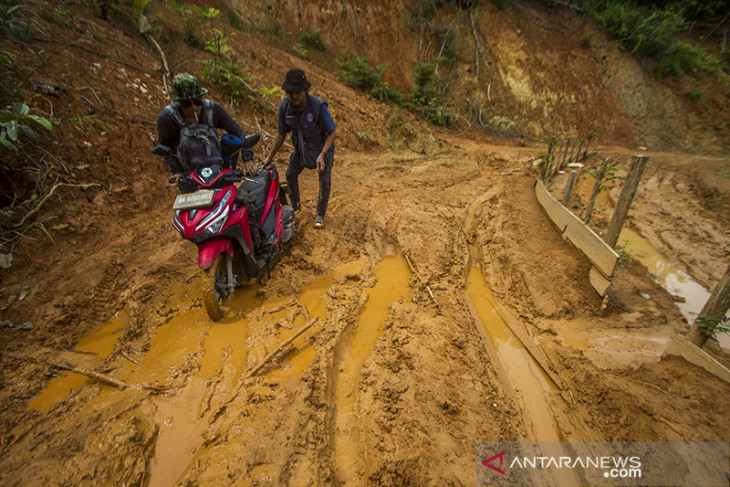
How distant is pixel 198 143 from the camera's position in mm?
2988

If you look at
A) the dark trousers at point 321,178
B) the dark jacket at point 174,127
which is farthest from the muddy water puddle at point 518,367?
the dark jacket at point 174,127

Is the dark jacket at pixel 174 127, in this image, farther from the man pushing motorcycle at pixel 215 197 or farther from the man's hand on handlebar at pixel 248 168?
the man's hand on handlebar at pixel 248 168

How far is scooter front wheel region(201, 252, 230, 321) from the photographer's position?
8.62 ft

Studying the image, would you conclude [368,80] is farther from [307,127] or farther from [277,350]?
[277,350]

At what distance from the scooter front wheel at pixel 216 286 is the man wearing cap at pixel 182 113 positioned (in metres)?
0.98

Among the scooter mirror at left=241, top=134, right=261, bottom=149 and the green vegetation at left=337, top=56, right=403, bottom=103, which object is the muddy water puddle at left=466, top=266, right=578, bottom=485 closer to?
the scooter mirror at left=241, top=134, right=261, bottom=149

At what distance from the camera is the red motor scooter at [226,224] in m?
2.56

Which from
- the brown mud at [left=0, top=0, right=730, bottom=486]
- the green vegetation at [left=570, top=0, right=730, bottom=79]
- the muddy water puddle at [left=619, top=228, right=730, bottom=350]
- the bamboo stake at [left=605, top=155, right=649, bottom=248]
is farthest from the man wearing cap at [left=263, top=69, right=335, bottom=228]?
the green vegetation at [left=570, top=0, right=730, bottom=79]

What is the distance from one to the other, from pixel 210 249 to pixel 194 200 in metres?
0.43

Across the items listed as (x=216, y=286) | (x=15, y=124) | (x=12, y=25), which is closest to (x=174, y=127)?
(x=15, y=124)

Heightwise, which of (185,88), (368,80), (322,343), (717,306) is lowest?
(322,343)

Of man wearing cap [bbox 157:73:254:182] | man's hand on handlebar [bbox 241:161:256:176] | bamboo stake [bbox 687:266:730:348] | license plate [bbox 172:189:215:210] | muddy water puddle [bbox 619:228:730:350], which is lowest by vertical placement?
muddy water puddle [bbox 619:228:730:350]

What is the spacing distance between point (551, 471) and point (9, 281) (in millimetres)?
4580

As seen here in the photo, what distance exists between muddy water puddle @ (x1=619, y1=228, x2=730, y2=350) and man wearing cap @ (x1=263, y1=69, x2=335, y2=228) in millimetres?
3680
